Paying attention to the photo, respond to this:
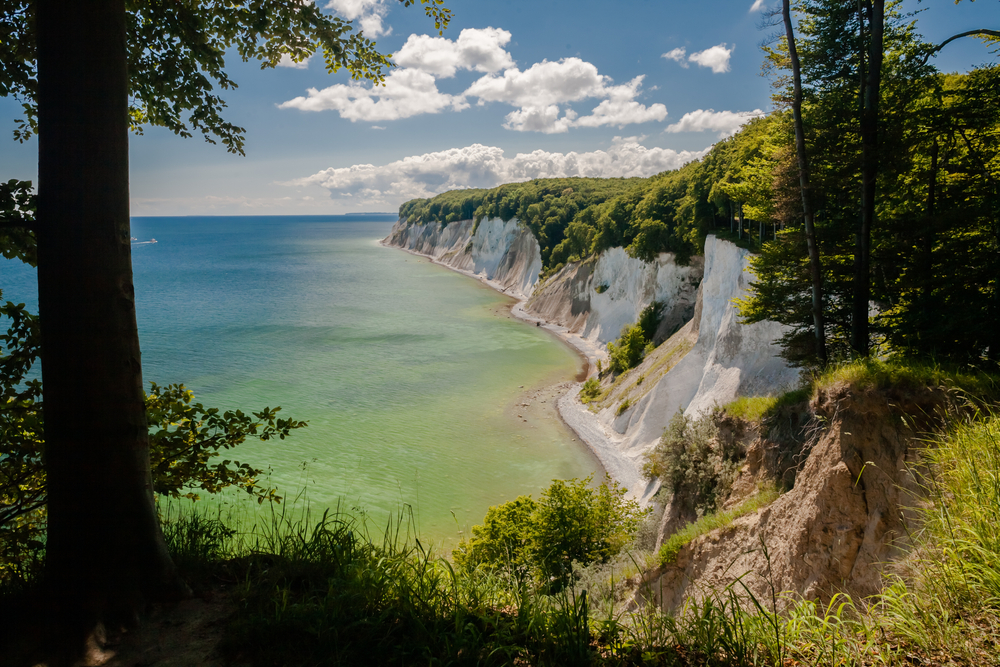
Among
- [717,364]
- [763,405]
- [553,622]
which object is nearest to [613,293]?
[717,364]

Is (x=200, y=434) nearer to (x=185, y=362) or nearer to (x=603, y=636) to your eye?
(x=603, y=636)

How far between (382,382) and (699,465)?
24.6 meters

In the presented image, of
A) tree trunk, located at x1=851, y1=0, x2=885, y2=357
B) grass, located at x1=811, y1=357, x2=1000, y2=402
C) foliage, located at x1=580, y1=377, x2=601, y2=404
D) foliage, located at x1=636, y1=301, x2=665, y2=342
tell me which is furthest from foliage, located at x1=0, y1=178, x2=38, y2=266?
foliage, located at x1=636, y1=301, x2=665, y2=342

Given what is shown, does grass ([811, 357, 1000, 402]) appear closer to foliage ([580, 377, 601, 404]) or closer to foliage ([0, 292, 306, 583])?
foliage ([0, 292, 306, 583])

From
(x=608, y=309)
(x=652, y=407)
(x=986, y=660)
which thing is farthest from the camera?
(x=608, y=309)

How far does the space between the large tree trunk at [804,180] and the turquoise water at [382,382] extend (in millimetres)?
11564

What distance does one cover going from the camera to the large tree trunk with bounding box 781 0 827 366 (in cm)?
1287

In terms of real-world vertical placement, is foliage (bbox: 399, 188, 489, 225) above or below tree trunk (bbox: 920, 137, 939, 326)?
above

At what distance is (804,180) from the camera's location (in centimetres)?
1333

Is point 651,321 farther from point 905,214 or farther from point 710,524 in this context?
point 710,524

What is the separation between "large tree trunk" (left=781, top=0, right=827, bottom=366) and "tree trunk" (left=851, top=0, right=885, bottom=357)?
1.13m

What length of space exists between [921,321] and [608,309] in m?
Answer: 32.8

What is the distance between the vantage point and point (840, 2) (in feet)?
47.9

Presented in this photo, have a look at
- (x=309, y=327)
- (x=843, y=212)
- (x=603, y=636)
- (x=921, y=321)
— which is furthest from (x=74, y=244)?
(x=309, y=327)
